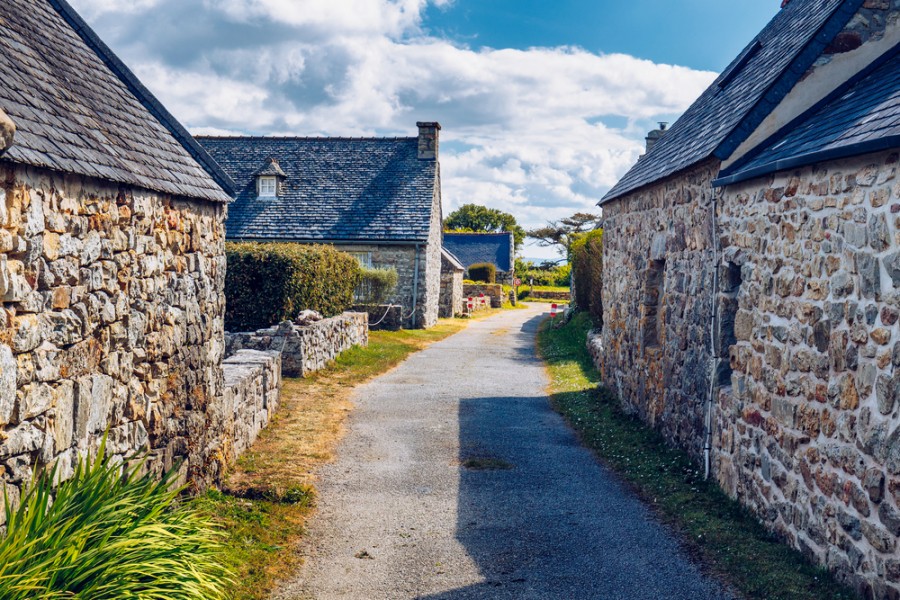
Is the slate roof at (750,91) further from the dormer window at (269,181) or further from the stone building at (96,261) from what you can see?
the dormer window at (269,181)

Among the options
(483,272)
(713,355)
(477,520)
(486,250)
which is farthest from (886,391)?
(486,250)

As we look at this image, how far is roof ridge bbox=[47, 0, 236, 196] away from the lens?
802 centimetres

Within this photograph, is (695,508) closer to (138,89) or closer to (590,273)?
(138,89)

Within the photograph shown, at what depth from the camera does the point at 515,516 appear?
763 cm

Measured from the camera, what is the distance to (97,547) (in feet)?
14.3

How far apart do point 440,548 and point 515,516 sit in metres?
1.12

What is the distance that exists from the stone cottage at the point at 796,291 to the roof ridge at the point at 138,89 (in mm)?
5272

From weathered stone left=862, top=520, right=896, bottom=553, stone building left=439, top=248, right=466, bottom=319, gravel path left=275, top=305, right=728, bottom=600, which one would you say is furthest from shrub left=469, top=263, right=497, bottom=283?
weathered stone left=862, top=520, right=896, bottom=553

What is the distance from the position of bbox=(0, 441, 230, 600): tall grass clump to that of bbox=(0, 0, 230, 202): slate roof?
195 cm

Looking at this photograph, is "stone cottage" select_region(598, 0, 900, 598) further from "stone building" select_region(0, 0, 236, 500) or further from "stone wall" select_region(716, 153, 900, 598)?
"stone building" select_region(0, 0, 236, 500)

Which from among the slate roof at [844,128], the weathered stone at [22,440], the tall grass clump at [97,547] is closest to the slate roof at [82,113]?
the weathered stone at [22,440]

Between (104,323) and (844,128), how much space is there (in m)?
5.90

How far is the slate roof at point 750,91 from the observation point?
8062 mm

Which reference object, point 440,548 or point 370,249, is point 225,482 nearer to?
point 440,548
